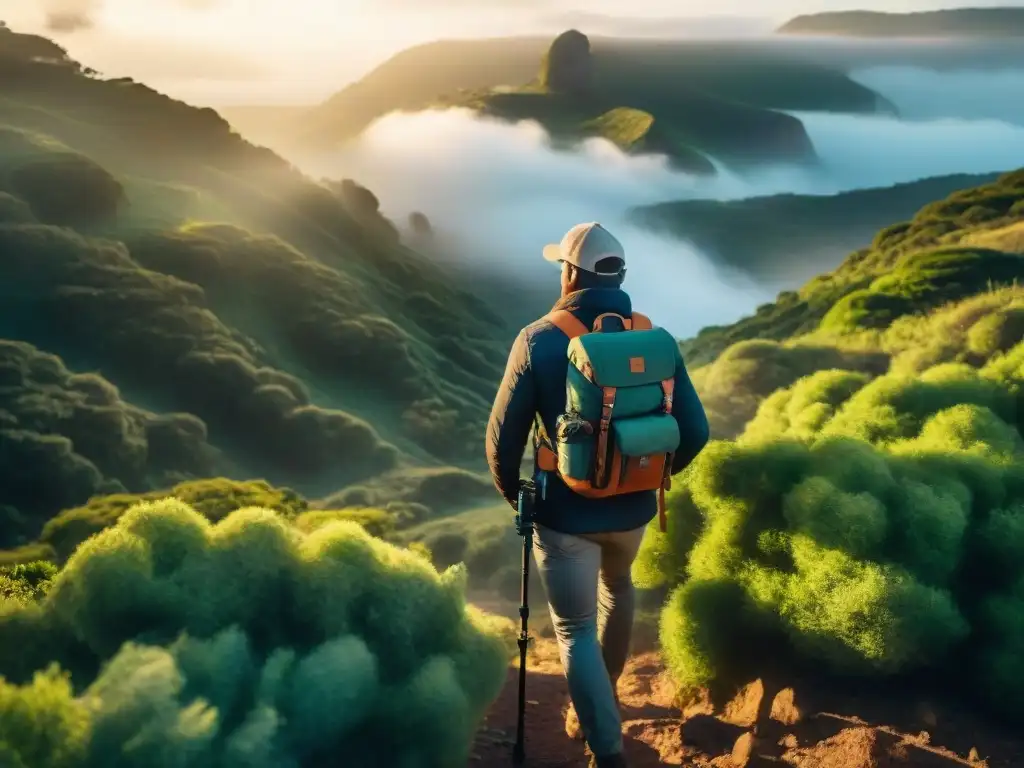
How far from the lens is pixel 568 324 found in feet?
10.5

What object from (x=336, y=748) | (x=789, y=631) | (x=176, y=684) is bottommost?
(x=789, y=631)

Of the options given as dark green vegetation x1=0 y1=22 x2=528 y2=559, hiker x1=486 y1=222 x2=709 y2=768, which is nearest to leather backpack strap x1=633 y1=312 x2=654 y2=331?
hiker x1=486 y1=222 x2=709 y2=768

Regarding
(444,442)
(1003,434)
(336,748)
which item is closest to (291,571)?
(336,748)

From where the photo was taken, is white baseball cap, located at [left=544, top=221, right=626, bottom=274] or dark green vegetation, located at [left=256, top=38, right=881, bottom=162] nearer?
Answer: white baseball cap, located at [left=544, top=221, right=626, bottom=274]

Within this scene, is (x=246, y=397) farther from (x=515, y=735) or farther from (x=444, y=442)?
(x=515, y=735)

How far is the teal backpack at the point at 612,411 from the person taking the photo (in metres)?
3.06

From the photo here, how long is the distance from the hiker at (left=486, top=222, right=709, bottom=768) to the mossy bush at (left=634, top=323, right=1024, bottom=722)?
954 millimetres

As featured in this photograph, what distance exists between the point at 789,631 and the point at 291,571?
2226 mm

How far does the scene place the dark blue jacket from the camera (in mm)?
3182

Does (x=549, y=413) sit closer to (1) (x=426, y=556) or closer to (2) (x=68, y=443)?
(1) (x=426, y=556)

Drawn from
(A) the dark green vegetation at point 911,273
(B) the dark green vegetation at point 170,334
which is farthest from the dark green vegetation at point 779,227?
(B) the dark green vegetation at point 170,334

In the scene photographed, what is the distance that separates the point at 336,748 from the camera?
2.76 metres

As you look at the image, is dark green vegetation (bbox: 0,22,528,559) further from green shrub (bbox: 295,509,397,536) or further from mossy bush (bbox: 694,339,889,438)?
mossy bush (bbox: 694,339,889,438)

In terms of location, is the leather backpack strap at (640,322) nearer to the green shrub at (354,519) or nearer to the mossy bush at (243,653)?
the mossy bush at (243,653)
